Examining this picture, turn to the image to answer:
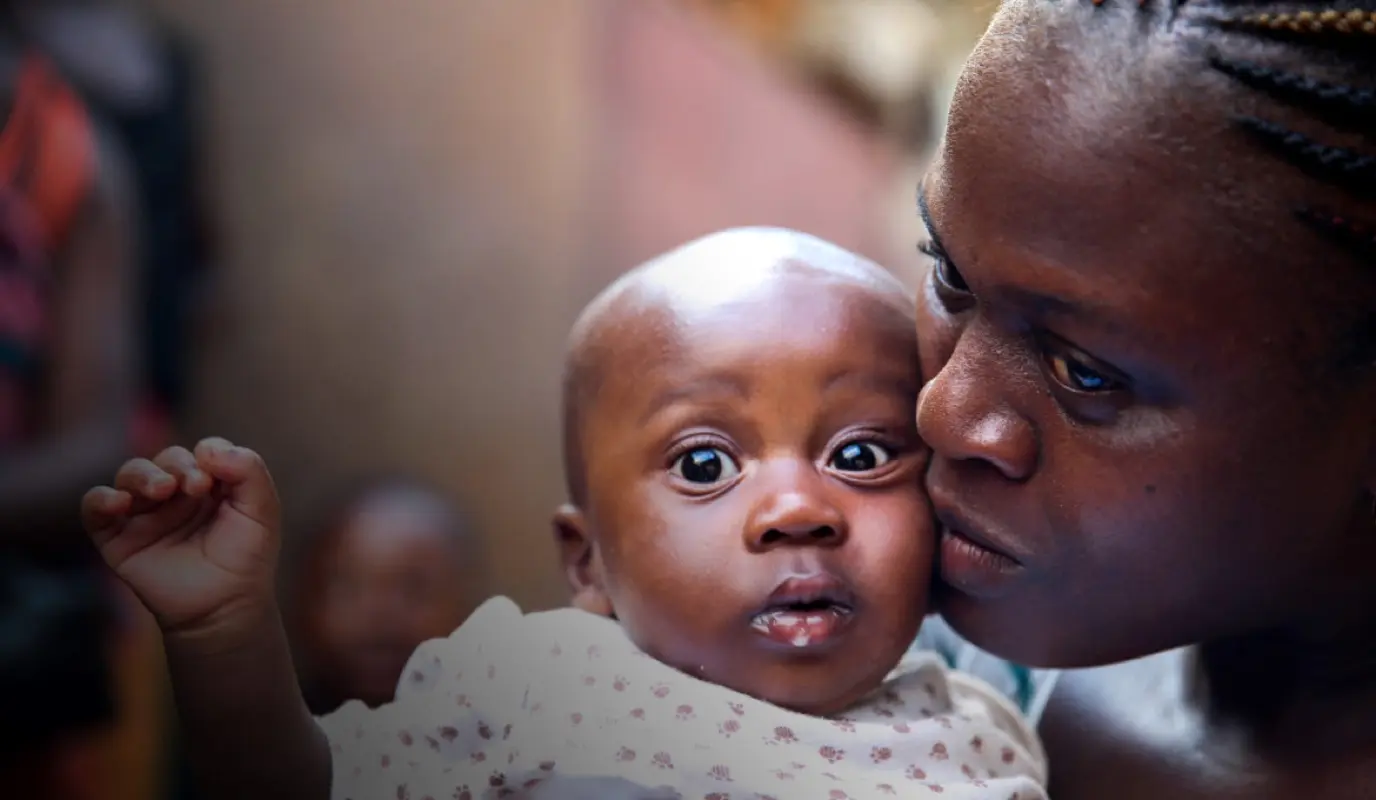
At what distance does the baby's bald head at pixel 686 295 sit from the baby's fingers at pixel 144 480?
366 millimetres

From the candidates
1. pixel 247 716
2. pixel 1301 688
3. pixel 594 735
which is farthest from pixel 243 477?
pixel 1301 688

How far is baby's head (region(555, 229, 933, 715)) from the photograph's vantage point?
2.88 feet

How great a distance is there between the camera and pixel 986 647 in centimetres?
92

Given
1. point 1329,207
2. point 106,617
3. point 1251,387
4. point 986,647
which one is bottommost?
point 986,647

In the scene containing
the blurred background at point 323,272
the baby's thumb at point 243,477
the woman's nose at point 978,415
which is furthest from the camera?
the woman's nose at point 978,415

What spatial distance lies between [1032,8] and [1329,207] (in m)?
0.21

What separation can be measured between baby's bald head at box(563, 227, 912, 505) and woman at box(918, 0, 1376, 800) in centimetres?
13

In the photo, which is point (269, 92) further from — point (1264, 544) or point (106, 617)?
point (1264, 544)

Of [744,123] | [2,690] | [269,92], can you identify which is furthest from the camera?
[744,123]

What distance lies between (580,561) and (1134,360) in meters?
0.46

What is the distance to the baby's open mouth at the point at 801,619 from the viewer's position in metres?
0.87

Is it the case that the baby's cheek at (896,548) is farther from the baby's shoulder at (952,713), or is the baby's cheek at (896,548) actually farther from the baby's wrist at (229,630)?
the baby's wrist at (229,630)

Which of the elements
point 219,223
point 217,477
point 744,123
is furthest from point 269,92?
point 744,123

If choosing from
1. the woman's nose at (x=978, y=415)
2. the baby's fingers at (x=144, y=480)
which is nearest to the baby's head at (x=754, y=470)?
the woman's nose at (x=978, y=415)
